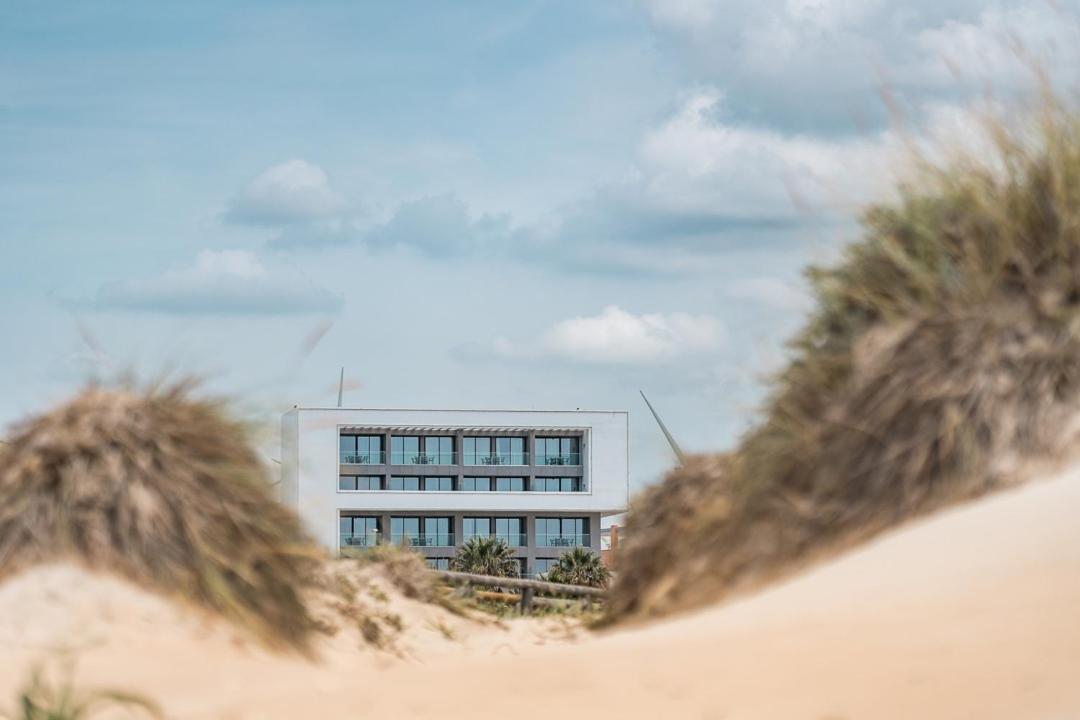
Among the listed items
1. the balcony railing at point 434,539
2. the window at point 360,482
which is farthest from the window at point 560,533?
the window at point 360,482

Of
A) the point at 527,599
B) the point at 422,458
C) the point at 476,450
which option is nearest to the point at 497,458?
the point at 476,450

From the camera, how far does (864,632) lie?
5820mm

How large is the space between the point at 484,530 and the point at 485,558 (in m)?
12.8

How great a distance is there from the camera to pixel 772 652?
19.0 feet

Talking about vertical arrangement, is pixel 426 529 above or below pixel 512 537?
above

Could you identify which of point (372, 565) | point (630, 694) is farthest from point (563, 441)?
point (630, 694)

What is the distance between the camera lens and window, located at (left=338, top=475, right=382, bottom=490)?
86125mm

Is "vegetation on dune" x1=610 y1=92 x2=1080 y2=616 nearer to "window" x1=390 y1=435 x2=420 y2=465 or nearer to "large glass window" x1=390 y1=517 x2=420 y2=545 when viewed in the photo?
"large glass window" x1=390 y1=517 x2=420 y2=545

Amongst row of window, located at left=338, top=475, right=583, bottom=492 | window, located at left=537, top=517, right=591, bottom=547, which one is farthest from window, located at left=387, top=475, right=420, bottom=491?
window, located at left=537, top=517, right=591, bottom=547

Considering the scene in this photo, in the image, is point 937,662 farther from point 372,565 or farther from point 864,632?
point 372,565

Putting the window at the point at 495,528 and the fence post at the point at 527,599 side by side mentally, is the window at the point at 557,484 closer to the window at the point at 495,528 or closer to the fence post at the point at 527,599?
the window at the point at 495,528

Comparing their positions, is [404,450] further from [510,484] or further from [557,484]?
[557,484]

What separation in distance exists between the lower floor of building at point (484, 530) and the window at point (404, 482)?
3442 millimetres

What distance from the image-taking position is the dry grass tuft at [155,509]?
7926mm
